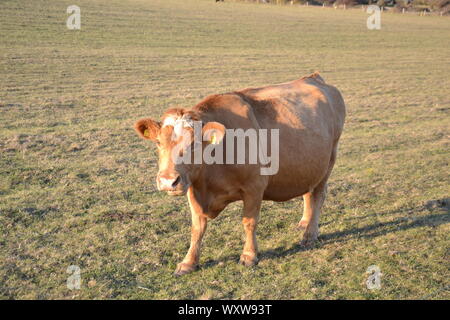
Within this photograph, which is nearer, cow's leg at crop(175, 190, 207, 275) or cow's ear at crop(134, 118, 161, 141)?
cow's ear at crop(134, 118, 161, 141)

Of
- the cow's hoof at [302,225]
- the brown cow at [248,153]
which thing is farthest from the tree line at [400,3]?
the cow's hoof at [302,225]

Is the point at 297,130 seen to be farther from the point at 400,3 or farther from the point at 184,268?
the point at 400,3

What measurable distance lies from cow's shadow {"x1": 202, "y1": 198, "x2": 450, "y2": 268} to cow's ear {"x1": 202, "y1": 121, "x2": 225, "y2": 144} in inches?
61.1

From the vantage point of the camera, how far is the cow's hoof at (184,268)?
5291 millimetres

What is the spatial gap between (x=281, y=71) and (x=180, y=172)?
18.0 meters

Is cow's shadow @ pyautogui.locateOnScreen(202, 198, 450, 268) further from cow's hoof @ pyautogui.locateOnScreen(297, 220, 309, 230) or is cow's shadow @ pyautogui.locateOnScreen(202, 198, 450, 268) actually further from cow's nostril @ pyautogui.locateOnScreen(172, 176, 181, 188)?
cow's nostril @ pyautogui.locateOnScreen(172, 176, 181, 188)

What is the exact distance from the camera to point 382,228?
6.62 m

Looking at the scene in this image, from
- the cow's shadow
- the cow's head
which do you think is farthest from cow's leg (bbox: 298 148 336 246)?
the cow's head

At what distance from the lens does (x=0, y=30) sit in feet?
84.3

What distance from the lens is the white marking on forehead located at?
462 cm

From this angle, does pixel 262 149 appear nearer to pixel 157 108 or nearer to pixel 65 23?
pixel 157 108

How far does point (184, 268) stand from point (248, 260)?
2.34 ft

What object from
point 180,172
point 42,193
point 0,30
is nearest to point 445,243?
point 180,172

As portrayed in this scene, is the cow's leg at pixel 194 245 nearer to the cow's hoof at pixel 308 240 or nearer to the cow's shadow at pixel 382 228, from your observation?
the cow's shadow at pixel 382 228
